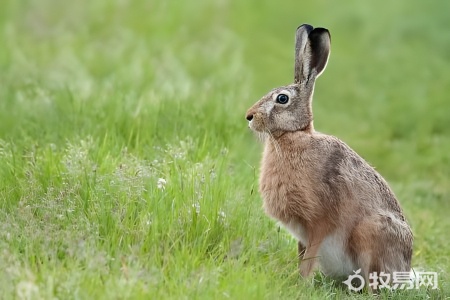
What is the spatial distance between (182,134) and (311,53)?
→ 2.08 metres

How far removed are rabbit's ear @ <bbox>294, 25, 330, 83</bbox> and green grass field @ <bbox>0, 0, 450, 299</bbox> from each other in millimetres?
998

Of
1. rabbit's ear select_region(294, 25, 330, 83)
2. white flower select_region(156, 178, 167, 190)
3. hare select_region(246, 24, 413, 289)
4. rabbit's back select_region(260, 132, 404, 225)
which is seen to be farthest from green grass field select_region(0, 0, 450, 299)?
rabbit's ear select_region(294, 25, 330, 83)

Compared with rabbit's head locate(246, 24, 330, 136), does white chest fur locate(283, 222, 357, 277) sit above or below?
below

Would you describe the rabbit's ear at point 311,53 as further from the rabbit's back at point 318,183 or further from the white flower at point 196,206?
the white flower at point 196,206

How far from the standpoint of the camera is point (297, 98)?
6.60 meters

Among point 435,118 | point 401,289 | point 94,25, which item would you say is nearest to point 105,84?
point 94,25

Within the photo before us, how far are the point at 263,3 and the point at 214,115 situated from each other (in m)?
7.65

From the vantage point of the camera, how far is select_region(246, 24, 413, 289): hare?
6.35 m

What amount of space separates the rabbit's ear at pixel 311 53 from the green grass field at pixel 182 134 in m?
1.00

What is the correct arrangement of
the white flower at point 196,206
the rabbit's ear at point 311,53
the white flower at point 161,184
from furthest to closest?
the rabbit's ear at point 311,53
the white flower at point 161,184
the white flower at point 196,206

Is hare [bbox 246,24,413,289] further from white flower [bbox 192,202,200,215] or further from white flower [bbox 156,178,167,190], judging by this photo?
white flower [bbox 156,178,167,190]

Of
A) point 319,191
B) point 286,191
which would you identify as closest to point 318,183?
point 319,191

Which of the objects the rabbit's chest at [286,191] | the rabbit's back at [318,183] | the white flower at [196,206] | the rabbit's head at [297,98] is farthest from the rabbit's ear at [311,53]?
the white flower at [196,206]

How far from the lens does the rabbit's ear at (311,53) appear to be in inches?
260
